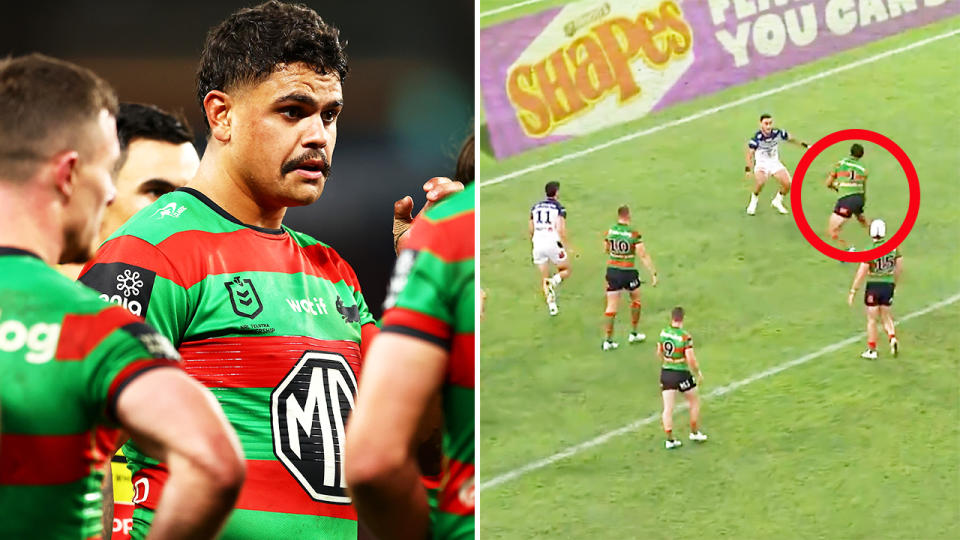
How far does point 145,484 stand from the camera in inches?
89.4

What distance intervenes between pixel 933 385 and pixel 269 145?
9.60 metres

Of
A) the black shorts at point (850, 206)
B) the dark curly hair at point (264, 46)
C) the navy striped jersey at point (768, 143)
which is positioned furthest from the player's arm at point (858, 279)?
the dark curly hair at point (264, 46)

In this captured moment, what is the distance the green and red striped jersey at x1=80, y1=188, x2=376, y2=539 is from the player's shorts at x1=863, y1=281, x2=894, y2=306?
9787 millimetres

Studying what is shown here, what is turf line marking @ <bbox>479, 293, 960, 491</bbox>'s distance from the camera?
10.8 metres

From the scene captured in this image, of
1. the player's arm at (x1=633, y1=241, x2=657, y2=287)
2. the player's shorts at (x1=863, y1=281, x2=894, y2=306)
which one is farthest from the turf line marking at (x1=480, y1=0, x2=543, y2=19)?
the player's shorts at (x1=863, y1=281, x2=894, y2=306)

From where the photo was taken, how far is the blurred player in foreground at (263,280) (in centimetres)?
230

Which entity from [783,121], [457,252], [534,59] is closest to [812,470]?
[783,121]

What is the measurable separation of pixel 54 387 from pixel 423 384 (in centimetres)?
45

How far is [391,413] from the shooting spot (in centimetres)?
162

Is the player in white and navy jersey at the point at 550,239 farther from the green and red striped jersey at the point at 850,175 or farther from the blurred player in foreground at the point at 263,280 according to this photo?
the blurred player in foreground at the point at 263,280

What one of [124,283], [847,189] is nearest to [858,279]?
[847,189]

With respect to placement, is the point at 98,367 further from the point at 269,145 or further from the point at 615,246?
the point at 615,246

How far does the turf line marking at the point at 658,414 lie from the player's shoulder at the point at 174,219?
8401mm

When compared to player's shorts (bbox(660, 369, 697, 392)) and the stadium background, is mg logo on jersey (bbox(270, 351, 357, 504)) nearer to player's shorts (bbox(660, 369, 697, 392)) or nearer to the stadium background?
the stadium background
